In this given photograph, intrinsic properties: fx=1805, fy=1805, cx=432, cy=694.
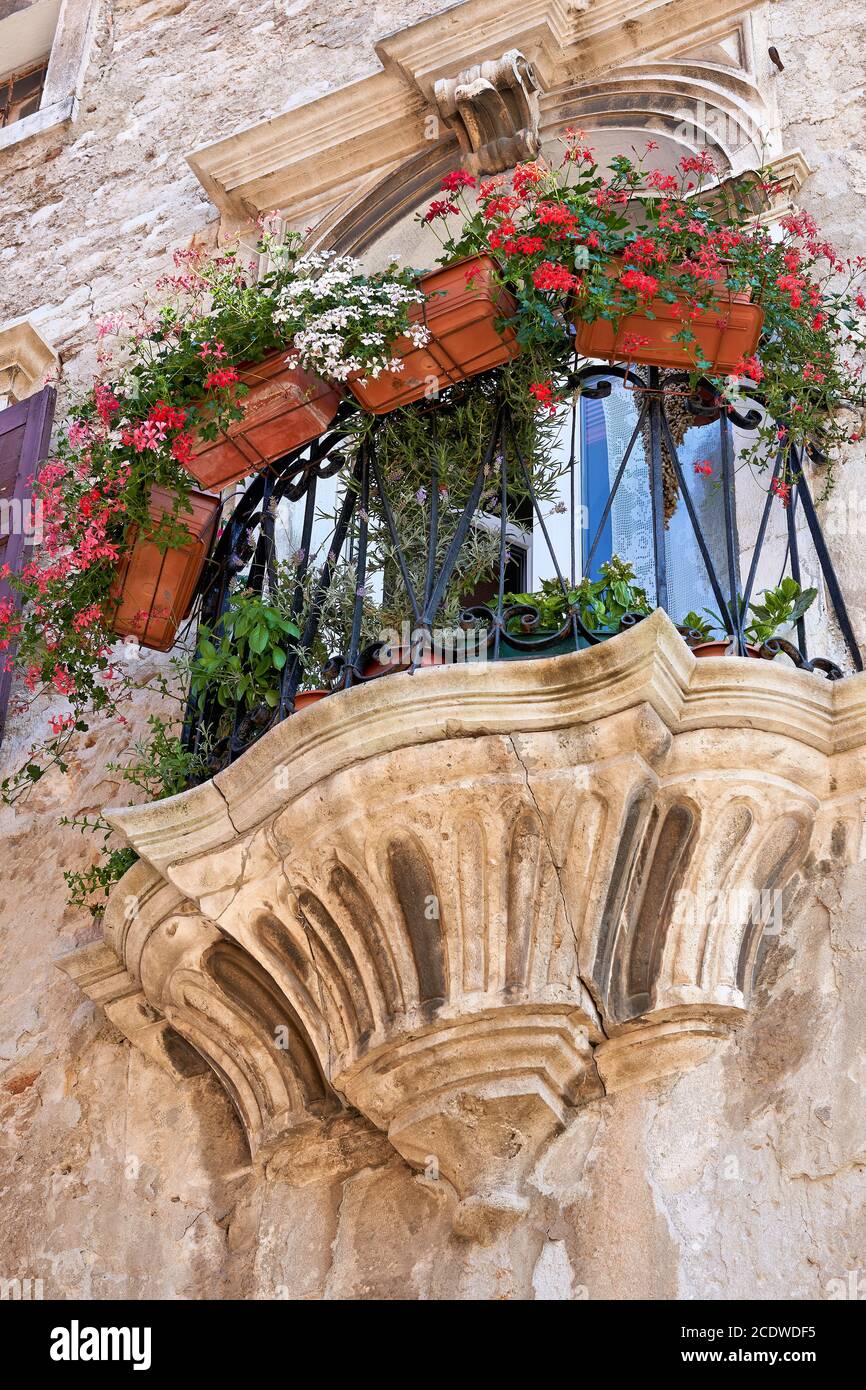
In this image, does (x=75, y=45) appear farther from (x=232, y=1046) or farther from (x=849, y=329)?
(x=232, y=1046)

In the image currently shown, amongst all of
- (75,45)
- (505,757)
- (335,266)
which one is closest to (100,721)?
(335,266)

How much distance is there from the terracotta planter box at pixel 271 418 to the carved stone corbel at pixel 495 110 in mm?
1710

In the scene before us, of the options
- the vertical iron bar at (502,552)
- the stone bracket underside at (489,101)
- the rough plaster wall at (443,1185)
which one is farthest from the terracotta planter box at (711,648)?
the stone bracket underside at (489,101)

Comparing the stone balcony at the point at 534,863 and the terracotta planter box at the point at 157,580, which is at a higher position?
the terracotta planter box at the point at 157,580

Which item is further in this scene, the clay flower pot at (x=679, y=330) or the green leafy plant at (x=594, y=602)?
the clay flower pot at (x=679, y=330)

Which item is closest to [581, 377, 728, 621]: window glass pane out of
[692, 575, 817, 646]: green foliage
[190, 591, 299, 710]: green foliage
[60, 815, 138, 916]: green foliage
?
[692, 575, 817, 646]: green foliage

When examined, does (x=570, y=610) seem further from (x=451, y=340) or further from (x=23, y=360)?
(x=23, y=360)

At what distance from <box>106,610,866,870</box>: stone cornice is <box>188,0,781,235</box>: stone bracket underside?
2.21 m

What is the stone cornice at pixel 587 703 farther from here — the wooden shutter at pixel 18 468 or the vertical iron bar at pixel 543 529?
the wooden shutter at pixel 18 468

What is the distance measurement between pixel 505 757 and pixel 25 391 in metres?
3.21

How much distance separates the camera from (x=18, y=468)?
566 cm

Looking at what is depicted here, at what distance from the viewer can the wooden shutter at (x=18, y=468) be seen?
5.34 metres

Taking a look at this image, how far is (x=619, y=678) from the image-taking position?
369cm

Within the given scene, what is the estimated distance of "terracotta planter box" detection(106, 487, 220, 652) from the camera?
4645mm
